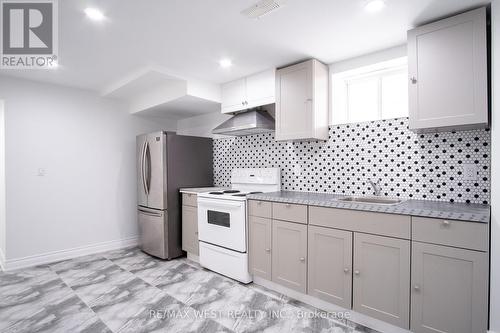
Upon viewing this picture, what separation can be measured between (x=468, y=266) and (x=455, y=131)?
1.05 m

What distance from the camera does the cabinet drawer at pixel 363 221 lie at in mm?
1747

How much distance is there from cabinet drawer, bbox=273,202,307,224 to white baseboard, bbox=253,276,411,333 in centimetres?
67

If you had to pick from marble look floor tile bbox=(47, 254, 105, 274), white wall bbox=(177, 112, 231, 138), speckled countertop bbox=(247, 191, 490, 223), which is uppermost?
white wall bbox=(177, 112, 231, 138)

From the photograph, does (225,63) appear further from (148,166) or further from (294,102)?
(148,166)

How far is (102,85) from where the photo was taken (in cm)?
353

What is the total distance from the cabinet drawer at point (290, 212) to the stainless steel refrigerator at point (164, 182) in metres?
1.66

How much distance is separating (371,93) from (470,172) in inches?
43.7

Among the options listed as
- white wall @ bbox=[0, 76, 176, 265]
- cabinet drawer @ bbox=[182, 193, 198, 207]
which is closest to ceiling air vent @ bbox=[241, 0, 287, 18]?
cabinet drawer @ bbox=[182, 193, 198, 207]

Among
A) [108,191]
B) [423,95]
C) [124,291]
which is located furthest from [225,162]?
[423,95]

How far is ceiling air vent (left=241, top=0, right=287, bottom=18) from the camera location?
1.74 m

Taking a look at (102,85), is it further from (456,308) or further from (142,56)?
(456,308)

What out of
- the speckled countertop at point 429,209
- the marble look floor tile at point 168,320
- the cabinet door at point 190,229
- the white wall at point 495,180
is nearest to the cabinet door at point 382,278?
the speckled countertop at point 429,209

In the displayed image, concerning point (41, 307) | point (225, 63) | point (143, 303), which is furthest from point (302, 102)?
point (41, 307)

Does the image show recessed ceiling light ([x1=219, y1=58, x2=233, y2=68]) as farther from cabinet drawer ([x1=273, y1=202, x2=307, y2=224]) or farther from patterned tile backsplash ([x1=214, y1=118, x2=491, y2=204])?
cabinet drawer ([x1=273, y1=202, x2=307, y2=224])
